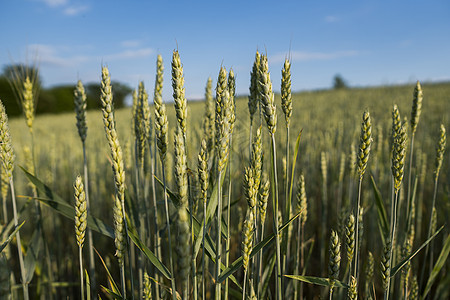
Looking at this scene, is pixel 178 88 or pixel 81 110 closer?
pixel 178 88

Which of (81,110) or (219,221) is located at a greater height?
(81,110)

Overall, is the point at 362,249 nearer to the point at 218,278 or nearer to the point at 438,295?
the point at 438,295

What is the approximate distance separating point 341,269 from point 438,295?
56 cm

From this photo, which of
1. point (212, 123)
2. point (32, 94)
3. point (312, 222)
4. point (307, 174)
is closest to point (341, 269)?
point (312, 222)

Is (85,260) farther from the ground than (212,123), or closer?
closer

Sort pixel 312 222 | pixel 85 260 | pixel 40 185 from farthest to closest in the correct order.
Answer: pixel 312 222 < pixel 85 260 < pixel 40 185

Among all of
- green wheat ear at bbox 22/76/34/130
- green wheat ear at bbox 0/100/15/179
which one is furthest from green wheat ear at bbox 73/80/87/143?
green wheat ear at bbox 22/76/34/130

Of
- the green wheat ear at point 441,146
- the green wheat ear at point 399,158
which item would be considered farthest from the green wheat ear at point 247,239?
Result: the green wheat ear at point 441,146

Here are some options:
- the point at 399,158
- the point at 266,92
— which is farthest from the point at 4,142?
the point at 399,158

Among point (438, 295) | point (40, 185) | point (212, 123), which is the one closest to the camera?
point (40, 185)

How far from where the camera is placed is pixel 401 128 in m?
1.11

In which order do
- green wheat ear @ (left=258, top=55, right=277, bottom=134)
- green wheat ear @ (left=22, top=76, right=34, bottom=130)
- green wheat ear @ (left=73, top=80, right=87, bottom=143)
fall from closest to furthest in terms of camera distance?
green wheat ear @ (left=258, top=55, right=277, bottom=134)
green wheat ear @ (left=73, top=80, right=87, bottom=143)
green wheat ear @ (left=22, top=76, right=34, bottom=130)

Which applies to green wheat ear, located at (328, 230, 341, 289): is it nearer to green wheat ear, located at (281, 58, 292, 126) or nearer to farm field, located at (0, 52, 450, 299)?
farm field, located at (0, 52, 450, 299)

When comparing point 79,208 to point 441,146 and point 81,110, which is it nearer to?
point 81,110
